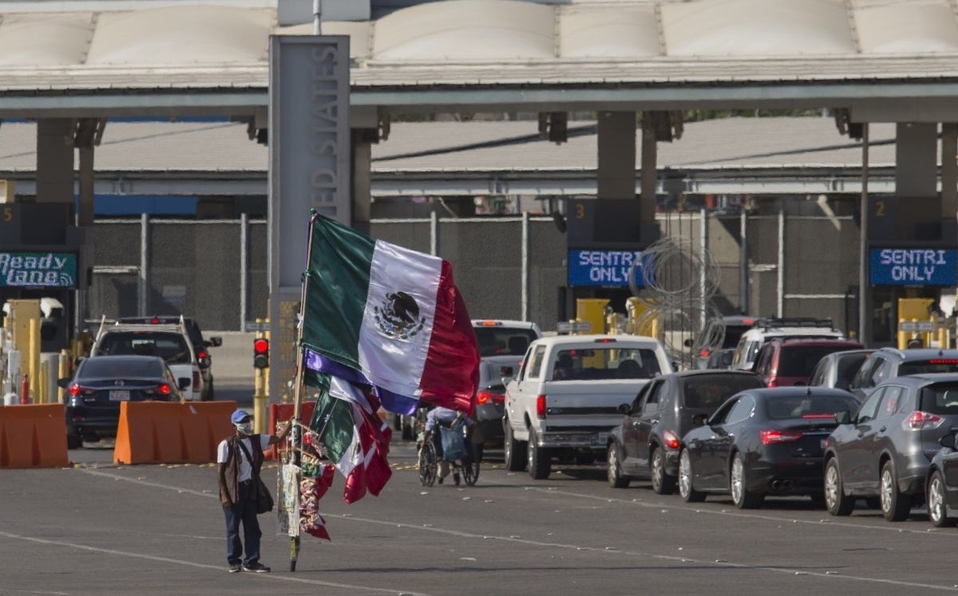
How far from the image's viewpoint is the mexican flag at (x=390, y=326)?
57.4 feet

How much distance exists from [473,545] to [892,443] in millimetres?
4512

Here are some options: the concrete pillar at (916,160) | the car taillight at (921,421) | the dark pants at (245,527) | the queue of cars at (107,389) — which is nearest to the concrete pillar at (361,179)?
the queue of cars at (107,389)

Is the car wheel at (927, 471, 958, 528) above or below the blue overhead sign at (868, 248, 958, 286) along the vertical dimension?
below

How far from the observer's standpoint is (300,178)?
3394cm

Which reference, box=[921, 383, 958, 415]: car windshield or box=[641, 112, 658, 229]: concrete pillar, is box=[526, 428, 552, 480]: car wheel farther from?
box=[641, 112, 658, 229]: concrete pillar

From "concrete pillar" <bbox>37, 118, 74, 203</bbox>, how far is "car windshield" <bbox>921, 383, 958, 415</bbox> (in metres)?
30.1

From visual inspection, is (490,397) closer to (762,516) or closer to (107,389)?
(107,389)

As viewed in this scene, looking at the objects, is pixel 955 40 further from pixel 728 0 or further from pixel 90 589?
pixel 90 589

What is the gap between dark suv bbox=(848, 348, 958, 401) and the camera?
25.1m

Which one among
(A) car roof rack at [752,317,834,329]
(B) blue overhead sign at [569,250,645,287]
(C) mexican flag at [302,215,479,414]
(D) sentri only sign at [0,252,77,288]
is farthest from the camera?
(D) sentri only sign at [0,252,77,288]

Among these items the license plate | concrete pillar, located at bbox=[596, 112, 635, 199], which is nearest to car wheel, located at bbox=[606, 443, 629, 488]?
the license plate

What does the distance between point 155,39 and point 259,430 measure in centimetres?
1241

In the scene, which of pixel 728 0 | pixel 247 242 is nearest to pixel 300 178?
pixel 728 0

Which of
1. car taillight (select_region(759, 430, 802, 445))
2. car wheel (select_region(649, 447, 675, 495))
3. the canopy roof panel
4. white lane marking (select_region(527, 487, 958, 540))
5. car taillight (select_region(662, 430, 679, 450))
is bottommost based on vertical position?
white lane marking (select_region(527, 487, 958, 540))
